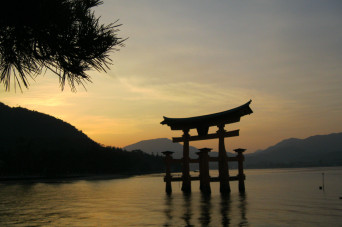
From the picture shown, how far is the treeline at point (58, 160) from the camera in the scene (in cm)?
7544

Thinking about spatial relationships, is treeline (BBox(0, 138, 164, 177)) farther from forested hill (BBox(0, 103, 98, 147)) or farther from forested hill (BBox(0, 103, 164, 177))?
forested hill (BBox(0, 103, 98, 147))

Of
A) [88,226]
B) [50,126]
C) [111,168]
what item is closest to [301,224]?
[88,226]

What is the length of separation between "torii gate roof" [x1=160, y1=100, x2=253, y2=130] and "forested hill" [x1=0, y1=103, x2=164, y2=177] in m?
56.9

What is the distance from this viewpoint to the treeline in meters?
75.4

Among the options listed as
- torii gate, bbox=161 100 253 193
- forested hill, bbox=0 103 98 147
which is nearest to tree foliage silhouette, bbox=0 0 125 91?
torii gate, bbox=161 100 253 193

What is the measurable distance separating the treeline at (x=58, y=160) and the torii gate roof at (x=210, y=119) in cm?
5697

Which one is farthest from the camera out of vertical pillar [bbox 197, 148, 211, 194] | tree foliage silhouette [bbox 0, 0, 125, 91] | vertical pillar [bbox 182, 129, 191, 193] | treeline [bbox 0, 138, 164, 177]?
treeline [bbox 0, 138, 164, 177]

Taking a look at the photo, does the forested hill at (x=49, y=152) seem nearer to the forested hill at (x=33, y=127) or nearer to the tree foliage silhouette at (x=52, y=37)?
the forested hill at (x=33, y=127)

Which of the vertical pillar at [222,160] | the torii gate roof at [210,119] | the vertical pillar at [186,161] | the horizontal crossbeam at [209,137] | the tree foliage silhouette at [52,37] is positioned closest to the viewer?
the tree foliage silhouette at [52,37]

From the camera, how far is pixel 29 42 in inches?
236

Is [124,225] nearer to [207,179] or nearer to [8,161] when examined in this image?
[207,179]

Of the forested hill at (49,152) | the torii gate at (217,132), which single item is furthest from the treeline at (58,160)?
the torii gate at (217,132)

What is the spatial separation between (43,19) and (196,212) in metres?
14.6

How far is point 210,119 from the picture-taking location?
23.7m
